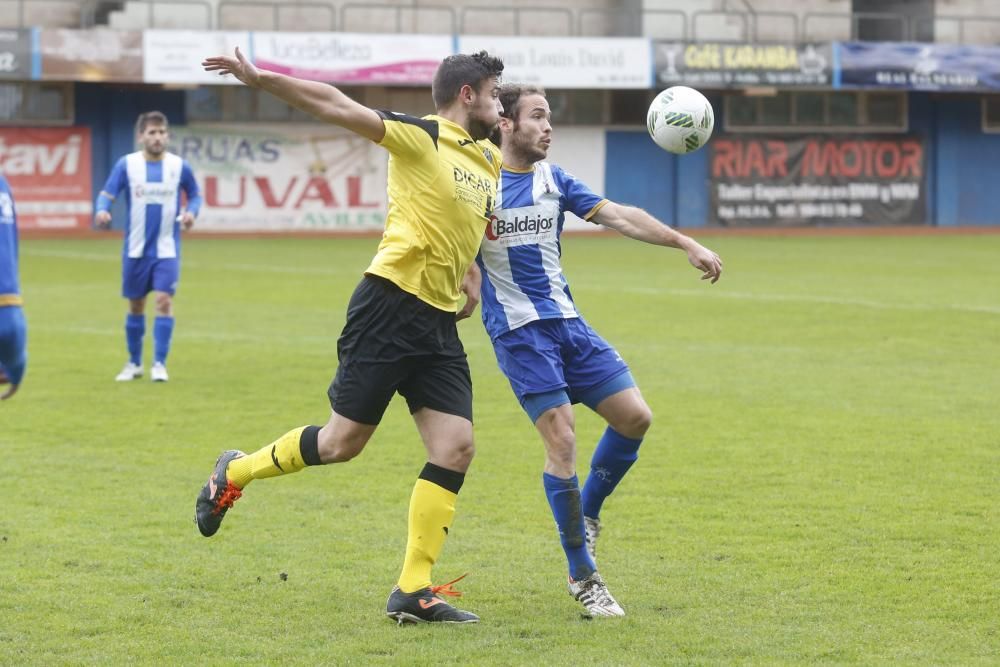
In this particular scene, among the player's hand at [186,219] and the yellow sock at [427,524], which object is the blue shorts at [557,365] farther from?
the player's hand at [186,219]

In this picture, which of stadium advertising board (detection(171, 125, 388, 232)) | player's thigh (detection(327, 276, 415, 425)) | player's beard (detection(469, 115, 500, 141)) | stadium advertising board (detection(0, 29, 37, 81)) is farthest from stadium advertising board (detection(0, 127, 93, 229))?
player's beard (detection(469, 115, 500, 141))

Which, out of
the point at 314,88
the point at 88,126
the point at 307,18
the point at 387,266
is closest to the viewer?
the point at 314,88

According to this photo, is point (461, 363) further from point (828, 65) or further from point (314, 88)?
point (828, 65)

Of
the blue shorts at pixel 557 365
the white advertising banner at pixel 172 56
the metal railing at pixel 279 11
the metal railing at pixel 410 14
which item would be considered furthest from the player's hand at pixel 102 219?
the metal railing at pixel 410 14

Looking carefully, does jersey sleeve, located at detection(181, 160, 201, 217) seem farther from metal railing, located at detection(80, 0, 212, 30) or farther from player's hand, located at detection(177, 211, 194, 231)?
metal railing, located at detection(80, 0, 212, 30)

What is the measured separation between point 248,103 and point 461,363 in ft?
98.4

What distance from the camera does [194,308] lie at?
723 inches

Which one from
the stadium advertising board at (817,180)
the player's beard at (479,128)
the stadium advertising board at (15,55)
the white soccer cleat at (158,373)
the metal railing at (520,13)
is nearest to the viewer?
the player's beard at (479,128)

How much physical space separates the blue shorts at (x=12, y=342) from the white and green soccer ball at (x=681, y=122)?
2.92 m

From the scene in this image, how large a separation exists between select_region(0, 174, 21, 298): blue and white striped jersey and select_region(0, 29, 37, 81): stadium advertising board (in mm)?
26344

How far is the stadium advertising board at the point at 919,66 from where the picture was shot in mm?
36594

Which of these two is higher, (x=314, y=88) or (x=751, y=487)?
(x=314, y=88)

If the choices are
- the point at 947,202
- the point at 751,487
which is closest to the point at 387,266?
the point at 751,487

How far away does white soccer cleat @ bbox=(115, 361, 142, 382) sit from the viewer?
12.5 meters
